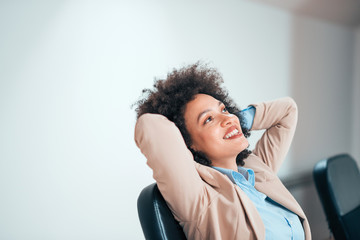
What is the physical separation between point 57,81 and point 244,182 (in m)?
0.94

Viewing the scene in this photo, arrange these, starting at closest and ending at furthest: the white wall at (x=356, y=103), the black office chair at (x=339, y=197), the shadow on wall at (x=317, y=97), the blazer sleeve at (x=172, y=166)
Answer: the blazer sleeve at (x=172, y=166), the black office chair at (x=339, y=197), the shadow on wall at (x=317, y=97), the white wall at (x=356, y=103)

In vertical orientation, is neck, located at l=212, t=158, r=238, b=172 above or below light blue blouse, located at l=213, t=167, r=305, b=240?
above

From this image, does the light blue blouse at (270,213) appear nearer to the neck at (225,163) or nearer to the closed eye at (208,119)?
the neck at (225,163)

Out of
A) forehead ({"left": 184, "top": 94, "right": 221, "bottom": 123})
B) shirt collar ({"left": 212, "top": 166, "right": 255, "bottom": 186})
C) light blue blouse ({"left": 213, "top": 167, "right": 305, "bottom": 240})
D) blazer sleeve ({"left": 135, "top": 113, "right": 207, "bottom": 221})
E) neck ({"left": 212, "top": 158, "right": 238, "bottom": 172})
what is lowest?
light blue blouse ({"left": 213, "top": 167, "right": 305, "bottom": 240})

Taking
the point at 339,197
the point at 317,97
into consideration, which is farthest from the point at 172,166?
the point at 317,97

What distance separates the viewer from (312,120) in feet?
7.93

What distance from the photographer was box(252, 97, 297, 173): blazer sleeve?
1.29 m

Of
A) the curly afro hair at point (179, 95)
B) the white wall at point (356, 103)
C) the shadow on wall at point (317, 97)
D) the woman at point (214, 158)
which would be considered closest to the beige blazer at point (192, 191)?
the woman at point (214, 158)

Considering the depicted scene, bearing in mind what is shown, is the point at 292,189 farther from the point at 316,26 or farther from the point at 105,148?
the point at 105,148

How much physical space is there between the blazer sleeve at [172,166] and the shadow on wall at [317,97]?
1.63 meters

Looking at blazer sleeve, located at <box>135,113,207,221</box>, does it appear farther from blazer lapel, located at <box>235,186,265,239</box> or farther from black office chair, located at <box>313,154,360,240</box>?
black office chair, located at <box>313,154,360,240</box>

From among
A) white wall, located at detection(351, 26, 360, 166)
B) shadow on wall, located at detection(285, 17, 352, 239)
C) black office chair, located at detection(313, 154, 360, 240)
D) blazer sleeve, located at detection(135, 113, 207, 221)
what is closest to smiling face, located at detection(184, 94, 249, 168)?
blazer sleeve, located at detection(135, 113, 207, 221)

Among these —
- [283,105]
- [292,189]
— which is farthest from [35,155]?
[292,189]

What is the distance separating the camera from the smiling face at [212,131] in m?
1.00
